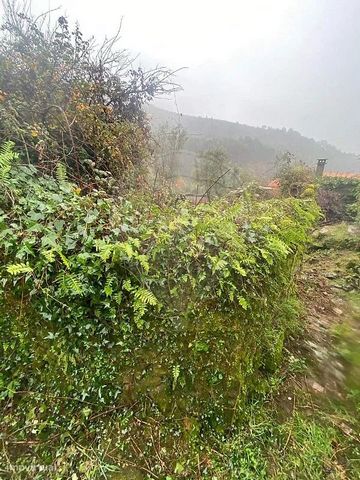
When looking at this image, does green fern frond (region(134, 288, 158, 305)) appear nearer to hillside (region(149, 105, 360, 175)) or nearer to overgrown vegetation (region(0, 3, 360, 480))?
overgrown vegetation (region(0, 3, 360, 480))

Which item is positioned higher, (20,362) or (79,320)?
(79,320)

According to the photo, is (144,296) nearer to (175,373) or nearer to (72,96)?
(175,373)

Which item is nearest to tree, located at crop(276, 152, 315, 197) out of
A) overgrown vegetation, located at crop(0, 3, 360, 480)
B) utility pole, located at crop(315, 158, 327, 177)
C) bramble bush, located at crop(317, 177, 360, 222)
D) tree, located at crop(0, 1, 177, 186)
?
bramble bush, located at crop(317, 177, 360, 222)

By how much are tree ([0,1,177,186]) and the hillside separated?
12415 millimetres

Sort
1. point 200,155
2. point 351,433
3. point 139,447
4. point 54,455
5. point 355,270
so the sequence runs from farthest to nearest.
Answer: point 200,155, point 355,270, point 351,433, point 139,447, point 54,455

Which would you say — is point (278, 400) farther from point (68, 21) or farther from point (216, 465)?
point (68, 21)

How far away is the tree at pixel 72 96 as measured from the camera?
341 cm

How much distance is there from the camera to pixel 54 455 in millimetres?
1623

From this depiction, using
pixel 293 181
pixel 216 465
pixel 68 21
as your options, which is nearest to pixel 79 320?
pixel 216 465

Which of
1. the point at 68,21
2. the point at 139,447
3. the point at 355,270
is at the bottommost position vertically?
the point at 355,270

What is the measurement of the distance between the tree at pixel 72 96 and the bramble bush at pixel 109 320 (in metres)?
1.44

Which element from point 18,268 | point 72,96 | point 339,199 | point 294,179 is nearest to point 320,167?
point 294,179

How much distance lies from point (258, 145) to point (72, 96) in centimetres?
3219

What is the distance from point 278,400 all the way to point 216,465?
0.88m
